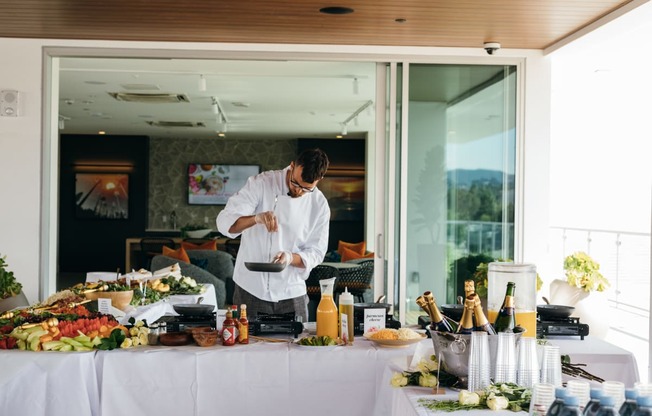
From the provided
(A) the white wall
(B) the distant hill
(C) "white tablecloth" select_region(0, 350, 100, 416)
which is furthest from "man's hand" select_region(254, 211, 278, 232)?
(B) the distant hill

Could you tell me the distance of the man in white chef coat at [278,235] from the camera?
13.9ft

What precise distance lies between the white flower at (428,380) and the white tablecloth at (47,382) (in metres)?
1.48

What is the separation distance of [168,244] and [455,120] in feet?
25.0

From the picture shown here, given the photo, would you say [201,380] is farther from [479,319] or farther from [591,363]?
[591,363]

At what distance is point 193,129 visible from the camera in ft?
45.8

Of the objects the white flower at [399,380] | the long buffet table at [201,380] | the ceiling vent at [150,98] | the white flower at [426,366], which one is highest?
the ceiling vent at [150,98]

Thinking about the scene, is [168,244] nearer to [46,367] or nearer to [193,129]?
[193,129]

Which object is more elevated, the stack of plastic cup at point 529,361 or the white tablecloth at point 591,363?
the stack of plastic cup at point 529,361

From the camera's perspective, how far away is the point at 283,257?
160 inches

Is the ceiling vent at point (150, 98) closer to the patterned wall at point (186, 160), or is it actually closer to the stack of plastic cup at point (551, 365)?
the patterned wall at point (186, 160)

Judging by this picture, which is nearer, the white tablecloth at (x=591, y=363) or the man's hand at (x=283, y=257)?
the white tablecloth at (x=591, y=363)

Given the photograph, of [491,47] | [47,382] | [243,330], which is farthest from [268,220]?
[491,47]

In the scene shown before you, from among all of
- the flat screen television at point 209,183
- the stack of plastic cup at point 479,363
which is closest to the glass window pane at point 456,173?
the stack of plastic cup at point 479,363

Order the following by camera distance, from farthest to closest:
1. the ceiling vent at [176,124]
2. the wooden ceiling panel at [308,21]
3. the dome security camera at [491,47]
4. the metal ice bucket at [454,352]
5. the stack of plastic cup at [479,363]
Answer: the ceiling vent at [176,124] < the dome security camera at [491,47] < the wooden ceiling panel at [308,21] < the metal ice bucket at [454,352] < the stack of plastic cup at [479,363]
